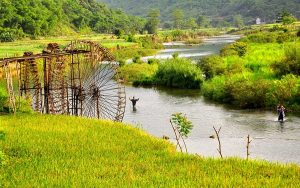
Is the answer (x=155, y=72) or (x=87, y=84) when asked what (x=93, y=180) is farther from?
Answer: (x=155, y=72)

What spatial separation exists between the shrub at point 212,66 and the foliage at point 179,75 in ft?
6.23

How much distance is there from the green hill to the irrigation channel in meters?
70.9

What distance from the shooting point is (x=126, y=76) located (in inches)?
2719

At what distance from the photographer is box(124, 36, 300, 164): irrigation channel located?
95.1 feet

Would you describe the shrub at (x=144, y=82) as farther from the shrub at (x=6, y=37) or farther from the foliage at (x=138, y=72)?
the shrub at (x=6, y=37)

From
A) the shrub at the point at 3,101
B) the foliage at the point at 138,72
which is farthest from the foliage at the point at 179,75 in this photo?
the shrub at the point at 3,101

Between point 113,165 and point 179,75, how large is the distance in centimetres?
4314

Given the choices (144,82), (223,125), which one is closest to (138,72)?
(144,82)

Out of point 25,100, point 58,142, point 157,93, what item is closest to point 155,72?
point 157,93

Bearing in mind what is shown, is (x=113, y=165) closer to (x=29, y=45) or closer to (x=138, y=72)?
(x=138, y=72)

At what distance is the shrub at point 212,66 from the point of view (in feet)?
198

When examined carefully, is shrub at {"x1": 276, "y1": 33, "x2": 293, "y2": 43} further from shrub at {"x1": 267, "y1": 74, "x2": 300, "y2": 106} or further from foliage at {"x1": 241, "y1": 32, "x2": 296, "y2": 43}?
shrub at {"x1": 267, "y1": 74, "x2": 300, "y2": 106}

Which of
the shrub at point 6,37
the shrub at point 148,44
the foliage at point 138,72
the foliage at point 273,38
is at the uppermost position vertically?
the foliage at point 273,38

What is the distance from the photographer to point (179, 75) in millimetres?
61156
